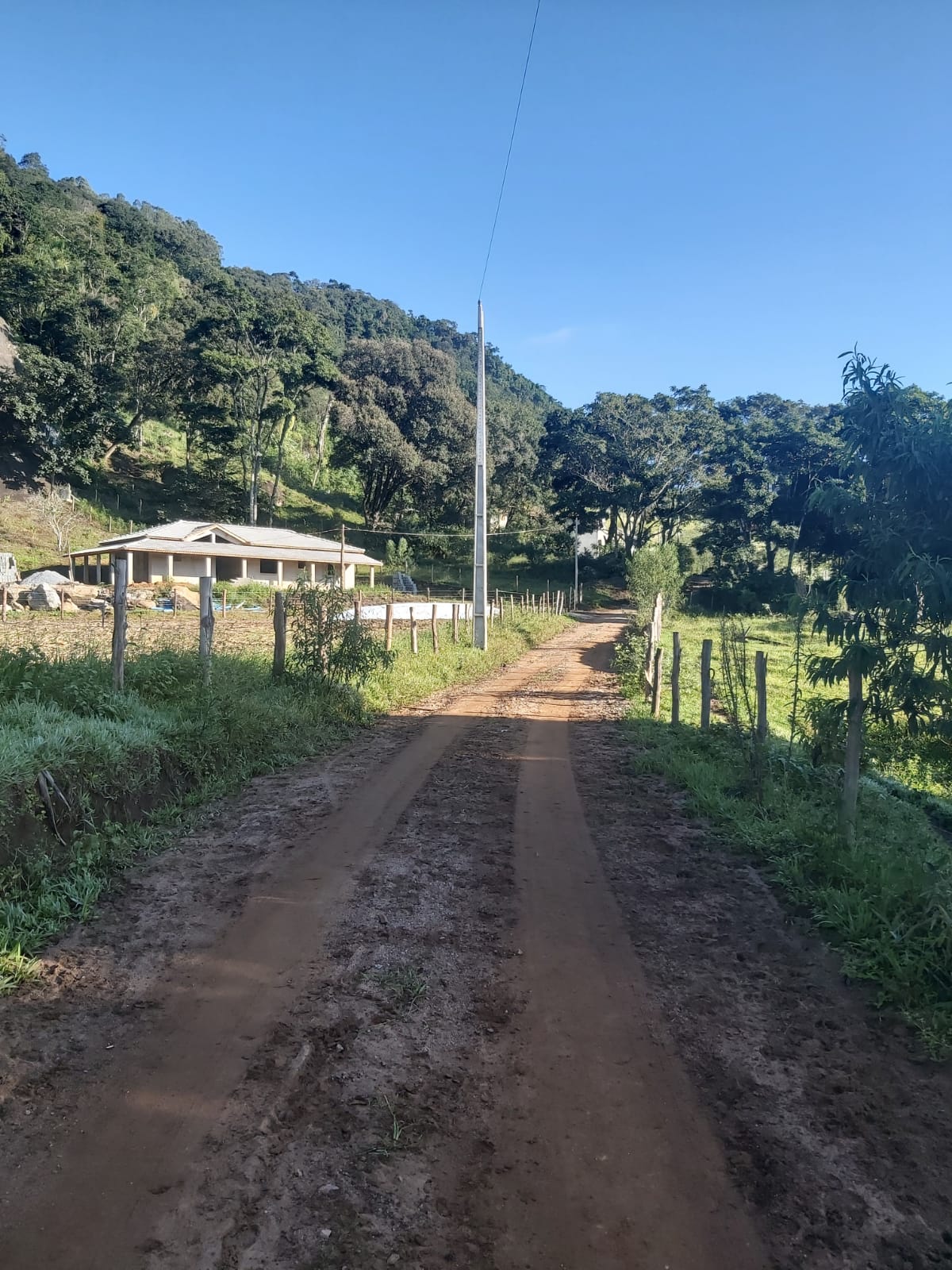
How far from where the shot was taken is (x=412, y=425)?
58.4 metres

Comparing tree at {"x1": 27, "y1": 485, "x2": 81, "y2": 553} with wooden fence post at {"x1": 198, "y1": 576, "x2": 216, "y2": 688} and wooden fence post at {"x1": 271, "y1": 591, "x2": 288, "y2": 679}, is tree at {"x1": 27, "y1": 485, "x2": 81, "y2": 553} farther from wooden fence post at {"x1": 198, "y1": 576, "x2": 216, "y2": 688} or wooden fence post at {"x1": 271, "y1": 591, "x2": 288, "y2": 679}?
wooden fence post at {"x1": 198, "y1": 576, "x2": 216, "y2": 688}

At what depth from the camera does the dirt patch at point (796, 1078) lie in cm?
280

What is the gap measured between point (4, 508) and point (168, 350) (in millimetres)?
15356

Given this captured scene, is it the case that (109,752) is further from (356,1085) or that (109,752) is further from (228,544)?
(228,544)

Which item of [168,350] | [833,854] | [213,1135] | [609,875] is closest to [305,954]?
[213,1135]

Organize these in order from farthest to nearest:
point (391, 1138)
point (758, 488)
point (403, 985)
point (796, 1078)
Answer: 1. point (758, 488)
2. point (403, 985)
3. point (796, 1078)
4. point (391, 1138)

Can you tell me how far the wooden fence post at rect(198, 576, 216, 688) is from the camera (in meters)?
9.32

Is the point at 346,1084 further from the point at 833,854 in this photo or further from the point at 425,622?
the point at 425,622

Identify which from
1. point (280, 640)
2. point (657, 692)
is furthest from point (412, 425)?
point (280, 640)

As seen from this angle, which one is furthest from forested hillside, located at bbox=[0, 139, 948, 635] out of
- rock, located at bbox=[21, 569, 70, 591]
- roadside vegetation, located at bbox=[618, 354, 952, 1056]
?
roadside vegetation, located at bbox=[618, 354, 952, 1056]

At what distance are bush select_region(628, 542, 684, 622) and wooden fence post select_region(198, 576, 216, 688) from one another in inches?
902

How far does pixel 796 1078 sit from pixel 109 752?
5.34m

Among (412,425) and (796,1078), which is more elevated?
(412,425)

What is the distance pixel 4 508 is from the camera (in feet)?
143
